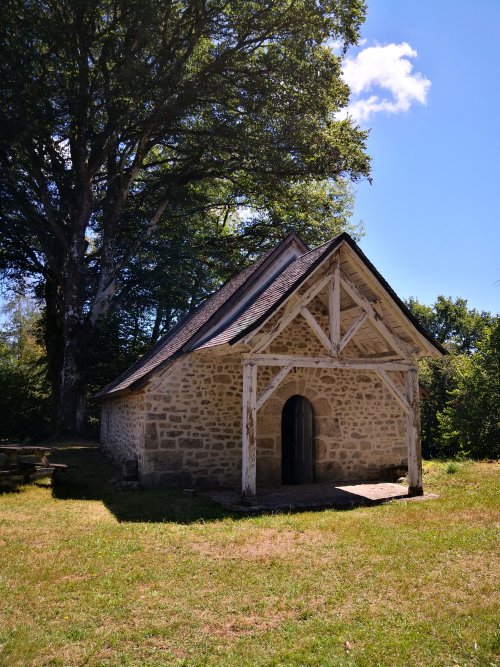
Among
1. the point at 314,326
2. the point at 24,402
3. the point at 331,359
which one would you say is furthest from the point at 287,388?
the point at 24,402

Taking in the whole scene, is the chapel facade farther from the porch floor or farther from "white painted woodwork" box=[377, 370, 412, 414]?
the porch floor

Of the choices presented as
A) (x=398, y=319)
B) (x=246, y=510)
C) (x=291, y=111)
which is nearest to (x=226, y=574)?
(x=246, y=510)

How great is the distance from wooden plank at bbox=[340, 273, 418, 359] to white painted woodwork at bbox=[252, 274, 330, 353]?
606 mm

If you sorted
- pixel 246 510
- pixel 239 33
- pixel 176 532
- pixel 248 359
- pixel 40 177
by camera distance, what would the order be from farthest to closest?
pixel 40 177 < pixel 239 33 < pixel 248 359 < pixel 246 510 < pixel 176 532

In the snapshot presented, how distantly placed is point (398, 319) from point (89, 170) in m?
14.1

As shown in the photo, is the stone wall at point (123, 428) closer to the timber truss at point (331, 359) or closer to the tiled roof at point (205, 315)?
the tiled roof at point (205, 315)

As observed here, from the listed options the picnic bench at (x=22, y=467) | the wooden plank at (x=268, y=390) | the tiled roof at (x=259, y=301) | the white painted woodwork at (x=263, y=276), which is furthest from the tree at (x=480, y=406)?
the picnic bench at (x=22, y=467)

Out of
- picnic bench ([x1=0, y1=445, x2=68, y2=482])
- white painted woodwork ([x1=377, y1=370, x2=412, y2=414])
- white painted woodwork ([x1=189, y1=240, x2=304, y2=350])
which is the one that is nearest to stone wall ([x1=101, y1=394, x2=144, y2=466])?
picnic bench ([x1=0, y1=445, x2=68, y2=482])

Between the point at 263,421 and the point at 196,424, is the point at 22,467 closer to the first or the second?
the point at 196,424

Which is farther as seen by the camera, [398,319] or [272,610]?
[398,319]

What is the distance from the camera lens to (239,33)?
709 inches

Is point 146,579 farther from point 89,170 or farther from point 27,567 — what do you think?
point 89,170

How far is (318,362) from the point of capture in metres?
9.59

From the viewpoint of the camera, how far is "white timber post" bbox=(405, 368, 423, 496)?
9828 millimetres
